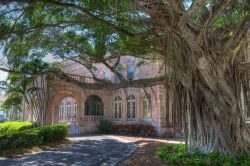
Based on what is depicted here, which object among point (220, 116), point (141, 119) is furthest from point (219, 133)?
point (141, 119)

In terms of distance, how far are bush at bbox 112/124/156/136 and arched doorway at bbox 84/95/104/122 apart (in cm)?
259

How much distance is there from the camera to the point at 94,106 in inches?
1067

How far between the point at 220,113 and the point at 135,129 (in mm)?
15042

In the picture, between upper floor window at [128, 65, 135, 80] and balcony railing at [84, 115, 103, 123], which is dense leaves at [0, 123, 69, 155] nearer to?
balcony railing at [84, 115, 103, 123]

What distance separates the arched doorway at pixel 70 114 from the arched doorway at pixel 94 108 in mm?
1183

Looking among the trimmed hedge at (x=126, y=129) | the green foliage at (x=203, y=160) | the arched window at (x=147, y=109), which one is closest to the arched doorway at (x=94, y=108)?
the trimmed hedge at (x=126, y=129)

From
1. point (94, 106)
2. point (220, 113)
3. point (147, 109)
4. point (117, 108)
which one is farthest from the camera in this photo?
point (94, 106)

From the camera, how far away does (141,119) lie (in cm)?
2434

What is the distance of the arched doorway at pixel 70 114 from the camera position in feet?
82.0

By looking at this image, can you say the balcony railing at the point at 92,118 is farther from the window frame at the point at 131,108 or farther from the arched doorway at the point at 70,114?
the window frame at the point at 131,108

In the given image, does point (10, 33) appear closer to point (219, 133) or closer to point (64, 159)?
Result: point (64, 159)

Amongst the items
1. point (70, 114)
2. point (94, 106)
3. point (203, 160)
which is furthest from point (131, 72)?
point (203, 160)

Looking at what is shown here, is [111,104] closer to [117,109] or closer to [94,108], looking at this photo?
[117,109]

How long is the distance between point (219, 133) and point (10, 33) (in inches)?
303
